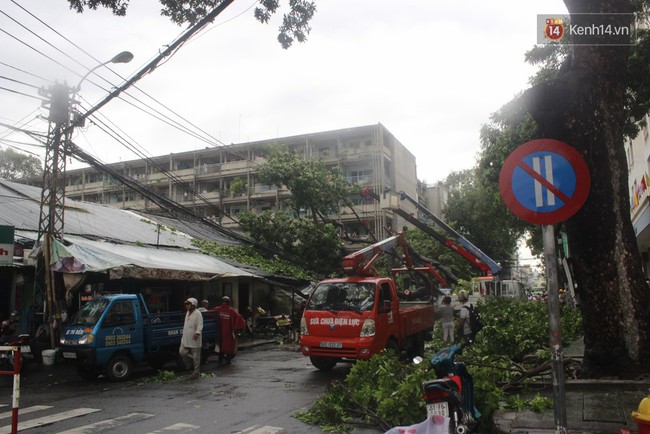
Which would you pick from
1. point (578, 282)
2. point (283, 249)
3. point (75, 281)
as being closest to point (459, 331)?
point (578, 282)

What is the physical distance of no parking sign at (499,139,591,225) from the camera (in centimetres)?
394

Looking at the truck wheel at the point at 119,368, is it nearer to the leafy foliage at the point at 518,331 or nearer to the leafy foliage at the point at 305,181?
the leafy foliage at the point at 518,331

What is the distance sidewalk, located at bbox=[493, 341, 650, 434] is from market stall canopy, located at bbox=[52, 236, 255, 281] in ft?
33.8

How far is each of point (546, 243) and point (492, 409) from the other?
279 centimetres

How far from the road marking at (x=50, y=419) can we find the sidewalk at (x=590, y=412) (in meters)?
5.86

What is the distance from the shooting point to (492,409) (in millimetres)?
5867

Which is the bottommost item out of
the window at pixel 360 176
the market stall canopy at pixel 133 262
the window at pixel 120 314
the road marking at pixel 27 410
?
the road marking at pixel 27 410

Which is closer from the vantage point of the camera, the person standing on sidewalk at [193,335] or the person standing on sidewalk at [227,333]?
the person standing on sidewalk at [193,335]

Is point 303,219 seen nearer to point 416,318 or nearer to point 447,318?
point 447,318

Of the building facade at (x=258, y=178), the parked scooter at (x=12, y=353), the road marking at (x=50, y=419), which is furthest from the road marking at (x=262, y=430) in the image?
the building facade at (x=258, y=178)

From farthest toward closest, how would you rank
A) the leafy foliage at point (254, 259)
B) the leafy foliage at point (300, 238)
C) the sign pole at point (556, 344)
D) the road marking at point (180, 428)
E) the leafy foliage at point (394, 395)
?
the leafy foliage at point (300, 238), the leafy foliage at point (254, 259), the road marking at point (180, 428), the leafy foliage at point (394, 395), the sign pole at point (556, 344)

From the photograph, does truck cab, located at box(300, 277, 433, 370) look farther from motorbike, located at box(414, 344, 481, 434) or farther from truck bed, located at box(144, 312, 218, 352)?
motorbike, located at box(414, 344, 481, 434)

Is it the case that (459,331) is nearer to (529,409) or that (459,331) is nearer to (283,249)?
(529,409)

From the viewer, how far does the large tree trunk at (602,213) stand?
6.41 meters
